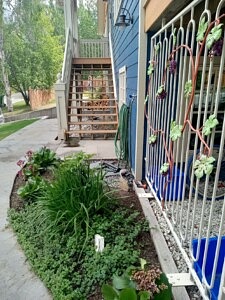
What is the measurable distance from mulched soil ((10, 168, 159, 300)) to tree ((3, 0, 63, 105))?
13.2 meters

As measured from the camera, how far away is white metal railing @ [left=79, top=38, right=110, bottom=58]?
9.65m

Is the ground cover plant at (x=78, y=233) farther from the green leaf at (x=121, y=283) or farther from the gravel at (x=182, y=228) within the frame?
the green leaf at (x=121, y=283)

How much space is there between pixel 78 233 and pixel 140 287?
0.93 meters

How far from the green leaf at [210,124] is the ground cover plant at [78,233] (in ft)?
3.65

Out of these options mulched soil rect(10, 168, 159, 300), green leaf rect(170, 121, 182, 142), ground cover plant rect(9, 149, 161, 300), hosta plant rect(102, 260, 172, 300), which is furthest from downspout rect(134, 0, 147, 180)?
hosta plant rect(102, 260, 172, 300)

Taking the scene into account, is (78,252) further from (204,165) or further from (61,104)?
(61,104)

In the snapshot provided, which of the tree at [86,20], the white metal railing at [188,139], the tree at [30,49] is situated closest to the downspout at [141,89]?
the white metal railing at [188,139]

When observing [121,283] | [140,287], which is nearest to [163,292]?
[140,287]


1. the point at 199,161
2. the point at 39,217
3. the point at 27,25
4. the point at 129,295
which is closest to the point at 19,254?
the point at 39,217

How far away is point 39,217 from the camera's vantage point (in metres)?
2.39

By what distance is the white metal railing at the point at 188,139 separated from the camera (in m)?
1.34

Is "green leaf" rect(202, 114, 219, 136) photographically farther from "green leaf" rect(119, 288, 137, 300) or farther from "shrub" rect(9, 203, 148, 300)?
"shrub" rect(9, 203, 148, 300)

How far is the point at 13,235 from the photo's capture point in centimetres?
230

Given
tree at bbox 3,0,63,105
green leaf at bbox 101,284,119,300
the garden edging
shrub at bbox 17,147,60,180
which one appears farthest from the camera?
tree at bbox 3,0,63,105
